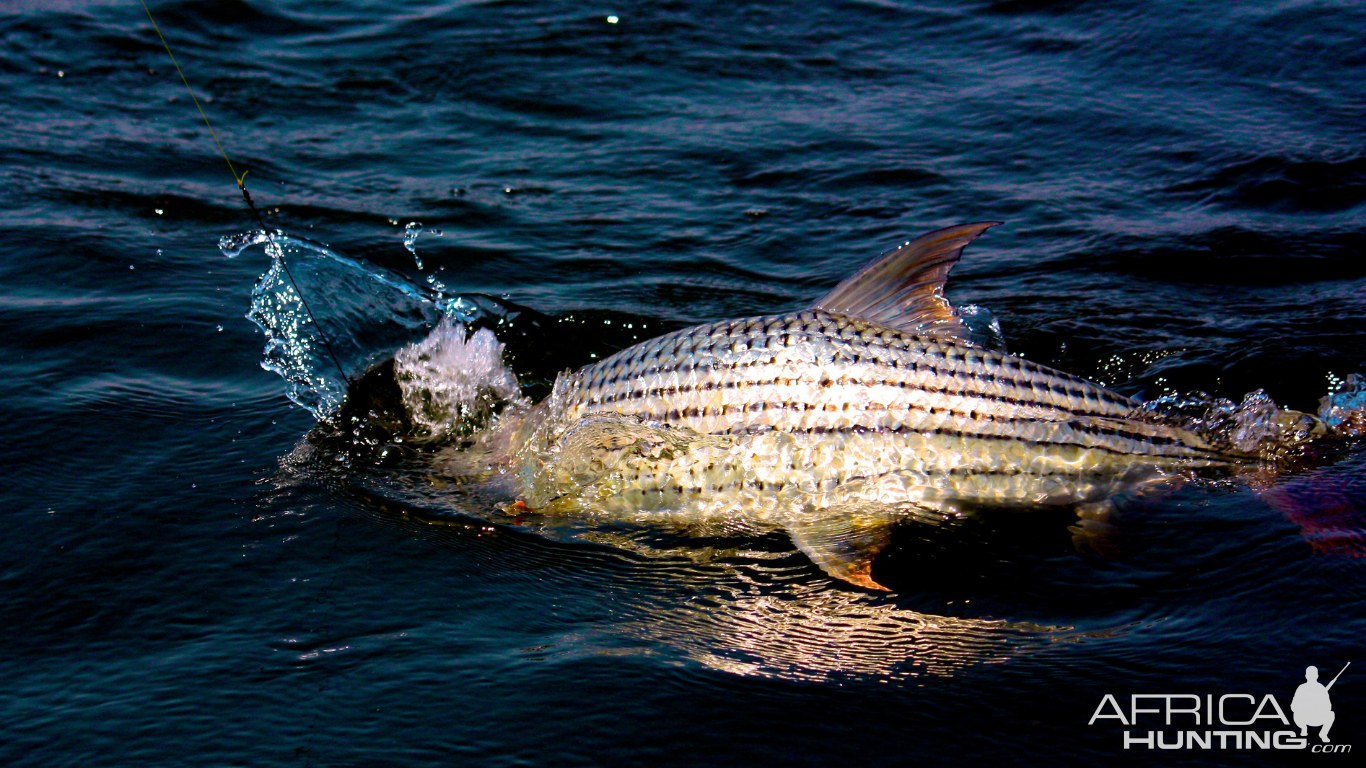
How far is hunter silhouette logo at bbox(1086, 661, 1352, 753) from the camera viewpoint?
3.36 meters

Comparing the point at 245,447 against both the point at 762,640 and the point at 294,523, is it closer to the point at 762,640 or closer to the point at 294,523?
the point at 294,523

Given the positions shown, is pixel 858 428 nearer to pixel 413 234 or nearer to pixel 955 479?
pixel 955 479

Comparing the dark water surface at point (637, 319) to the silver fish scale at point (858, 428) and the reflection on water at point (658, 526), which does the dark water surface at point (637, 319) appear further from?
the silver fish scale at point (858, 428)

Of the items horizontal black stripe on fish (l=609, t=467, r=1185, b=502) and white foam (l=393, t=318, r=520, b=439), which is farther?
white foam (l=393, t=318, r=520, b=439)

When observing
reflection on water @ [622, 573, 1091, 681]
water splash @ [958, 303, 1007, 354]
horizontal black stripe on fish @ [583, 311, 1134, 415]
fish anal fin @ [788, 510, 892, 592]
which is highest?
horizontal black stripe on fish @ [583, 311, 1134, 415]

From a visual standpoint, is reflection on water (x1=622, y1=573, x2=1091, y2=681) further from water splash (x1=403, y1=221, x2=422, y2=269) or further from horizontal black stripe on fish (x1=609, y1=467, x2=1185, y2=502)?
water splash (x1=403, y1=221, x2=422, y2=269)

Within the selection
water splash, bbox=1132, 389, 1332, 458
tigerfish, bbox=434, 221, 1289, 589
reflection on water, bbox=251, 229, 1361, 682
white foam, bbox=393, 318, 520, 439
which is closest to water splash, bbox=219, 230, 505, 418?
reflection on water, bbox=251, 229, 1361, 682

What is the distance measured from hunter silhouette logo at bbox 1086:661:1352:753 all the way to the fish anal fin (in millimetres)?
938

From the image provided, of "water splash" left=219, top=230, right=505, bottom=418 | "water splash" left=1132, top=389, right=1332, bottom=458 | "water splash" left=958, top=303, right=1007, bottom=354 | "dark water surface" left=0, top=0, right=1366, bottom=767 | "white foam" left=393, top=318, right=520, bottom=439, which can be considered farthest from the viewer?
"water splash" left=958, top=303, right=1007, bottom=354

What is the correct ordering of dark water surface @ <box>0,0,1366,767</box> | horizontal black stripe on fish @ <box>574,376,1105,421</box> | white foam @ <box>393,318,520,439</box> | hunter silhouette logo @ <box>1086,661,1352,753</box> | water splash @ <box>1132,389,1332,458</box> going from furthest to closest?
white foam @ <box>393,318,520,439</box>
water splash @ <box>1132,389,1332,458</box>
horizontal black stripe on fish @ <box>574,376,1105,421</box>
dark water surface @ <box>0,0,1366,767</box>
hunter silhouette logo @ <box>1086,661,1352,753</box>

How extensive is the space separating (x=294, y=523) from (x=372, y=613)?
2.61 ft

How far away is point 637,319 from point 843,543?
9.36 ft

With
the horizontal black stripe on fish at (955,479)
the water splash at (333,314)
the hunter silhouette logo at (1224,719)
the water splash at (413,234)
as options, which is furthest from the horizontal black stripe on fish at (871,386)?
the water splash at (413,234)

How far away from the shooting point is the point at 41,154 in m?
9.24
